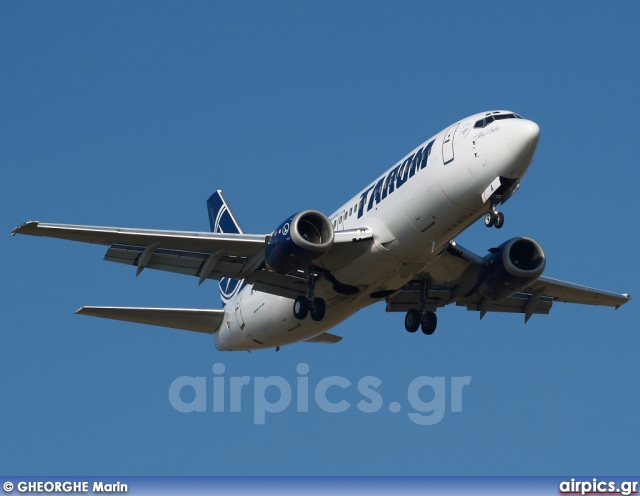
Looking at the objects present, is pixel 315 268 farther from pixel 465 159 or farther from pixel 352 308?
pixel 465 159

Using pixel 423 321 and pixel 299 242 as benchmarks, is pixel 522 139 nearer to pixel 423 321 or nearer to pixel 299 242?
pixel 299 242

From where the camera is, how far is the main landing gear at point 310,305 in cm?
4072

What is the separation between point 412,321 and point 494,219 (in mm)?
8192

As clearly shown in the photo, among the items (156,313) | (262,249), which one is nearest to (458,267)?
(262,249)

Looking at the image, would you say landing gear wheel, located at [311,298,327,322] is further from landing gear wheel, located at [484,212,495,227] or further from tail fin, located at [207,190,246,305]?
tail fin, located at [207,190,246,305]

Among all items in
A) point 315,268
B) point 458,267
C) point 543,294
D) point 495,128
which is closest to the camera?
point 495,128

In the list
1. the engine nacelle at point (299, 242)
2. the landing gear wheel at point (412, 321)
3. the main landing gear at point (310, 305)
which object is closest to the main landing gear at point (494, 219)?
the engine nacelle at point (299, 242)

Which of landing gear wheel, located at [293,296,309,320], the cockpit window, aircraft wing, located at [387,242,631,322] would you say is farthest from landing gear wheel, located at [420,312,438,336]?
the cockpit window

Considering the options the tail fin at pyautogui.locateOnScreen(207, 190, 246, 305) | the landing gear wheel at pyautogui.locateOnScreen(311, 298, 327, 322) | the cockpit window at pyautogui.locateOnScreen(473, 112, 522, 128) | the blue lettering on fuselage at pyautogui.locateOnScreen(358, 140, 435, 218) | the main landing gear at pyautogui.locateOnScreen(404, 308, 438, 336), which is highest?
the tail fin at pyautogui.locateOnScreen(207, 190, 246, 305)

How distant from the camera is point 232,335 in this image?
149 ft

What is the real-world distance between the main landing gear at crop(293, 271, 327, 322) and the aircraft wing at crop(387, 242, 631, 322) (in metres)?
3.80

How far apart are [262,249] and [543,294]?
11810mm

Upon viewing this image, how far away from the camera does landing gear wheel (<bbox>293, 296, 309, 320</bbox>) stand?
4097 cm

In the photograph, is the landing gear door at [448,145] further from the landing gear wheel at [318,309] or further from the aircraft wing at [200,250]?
the landing gear wheel at [318,309]
